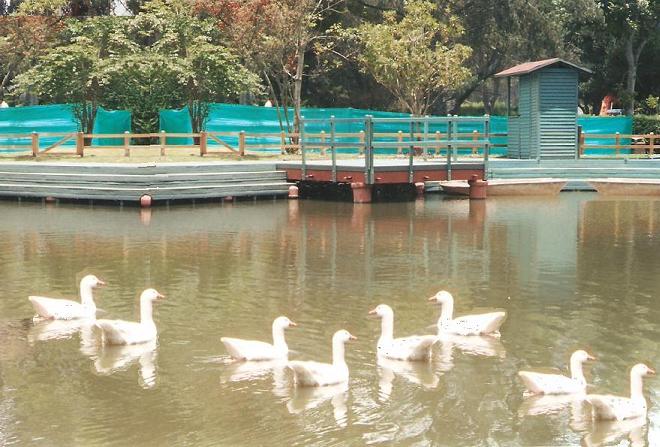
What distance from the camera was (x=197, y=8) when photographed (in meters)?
43.7

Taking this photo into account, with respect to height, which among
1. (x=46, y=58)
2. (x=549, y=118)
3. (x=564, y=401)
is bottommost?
(x=564, y=401)

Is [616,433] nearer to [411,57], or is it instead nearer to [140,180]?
[140,180]

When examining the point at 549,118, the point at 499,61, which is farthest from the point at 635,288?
the point at 499,61

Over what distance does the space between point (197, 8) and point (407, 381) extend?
112ft

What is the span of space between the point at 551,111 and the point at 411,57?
7.87 metres

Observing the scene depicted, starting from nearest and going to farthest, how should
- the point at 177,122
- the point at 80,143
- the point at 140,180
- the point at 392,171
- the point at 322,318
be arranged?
the point at 322,318, the point at 140,180, the point at 392,171, the point at 80,143, the point at 177,122

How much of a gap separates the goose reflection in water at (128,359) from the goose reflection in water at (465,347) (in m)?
3.33

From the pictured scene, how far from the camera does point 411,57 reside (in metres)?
42.9

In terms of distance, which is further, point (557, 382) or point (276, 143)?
point (276, 143)

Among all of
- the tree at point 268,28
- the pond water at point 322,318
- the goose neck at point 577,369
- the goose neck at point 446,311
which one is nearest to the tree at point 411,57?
the tree at point 268,28

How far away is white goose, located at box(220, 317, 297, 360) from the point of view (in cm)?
1247

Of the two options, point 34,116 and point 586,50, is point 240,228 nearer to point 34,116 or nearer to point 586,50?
point 34,116

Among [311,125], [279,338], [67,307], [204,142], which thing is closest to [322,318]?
[279,338]

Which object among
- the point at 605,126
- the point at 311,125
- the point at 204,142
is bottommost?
the point at 204,142
